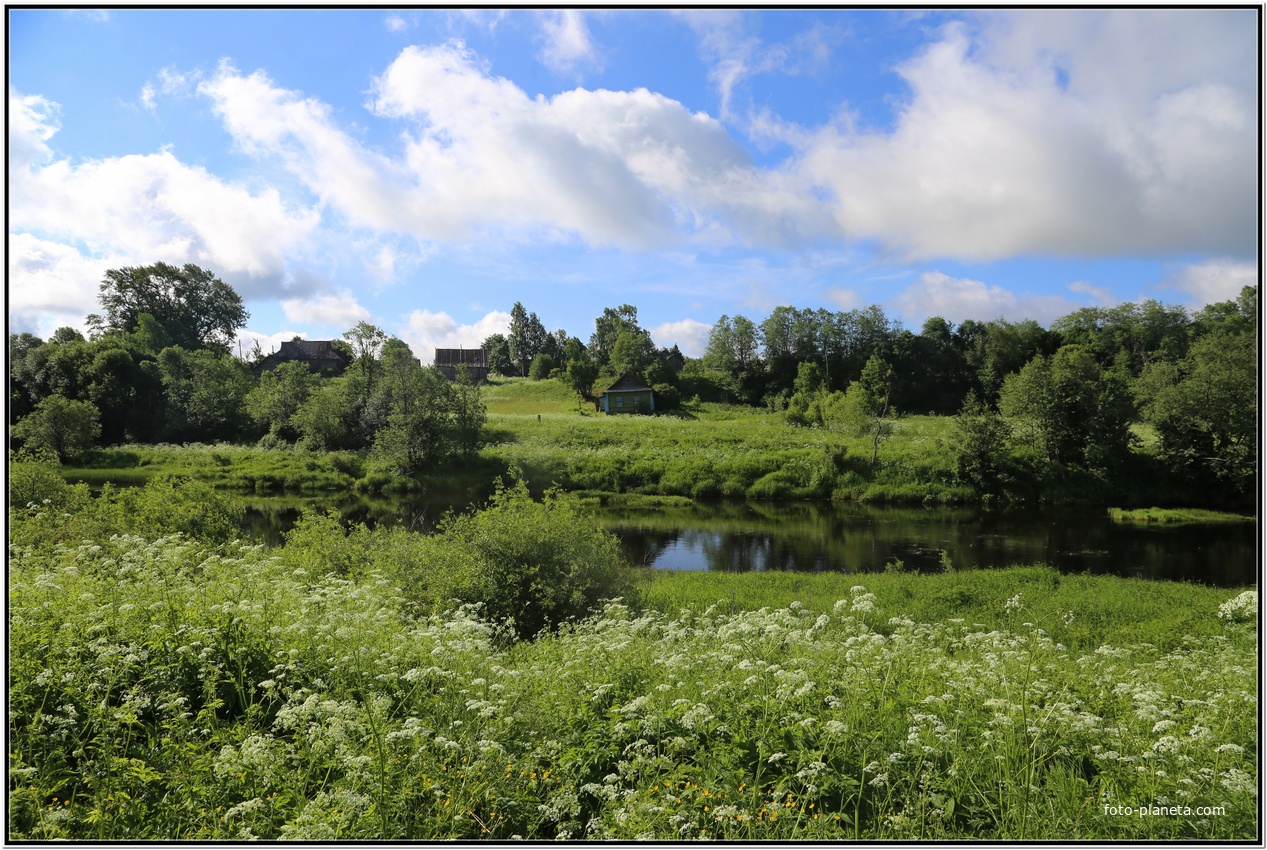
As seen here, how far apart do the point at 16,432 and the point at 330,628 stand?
13.2m

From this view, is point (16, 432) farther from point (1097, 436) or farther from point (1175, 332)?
point (1175, 332)

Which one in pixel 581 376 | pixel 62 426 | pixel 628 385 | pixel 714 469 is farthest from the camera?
pixel 581 376

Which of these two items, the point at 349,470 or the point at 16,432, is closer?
the point at 16,432

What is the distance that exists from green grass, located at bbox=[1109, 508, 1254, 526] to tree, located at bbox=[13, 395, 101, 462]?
1331 inches

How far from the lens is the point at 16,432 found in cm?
1326

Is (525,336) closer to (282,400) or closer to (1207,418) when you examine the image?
(282,400)

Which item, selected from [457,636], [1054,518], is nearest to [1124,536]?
[1054,518]

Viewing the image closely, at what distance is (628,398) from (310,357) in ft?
72.6

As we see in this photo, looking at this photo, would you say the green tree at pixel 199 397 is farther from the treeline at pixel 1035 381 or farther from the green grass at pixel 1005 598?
the treeline at pixel 1035 381

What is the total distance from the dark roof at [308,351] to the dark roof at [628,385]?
18384 millimetres

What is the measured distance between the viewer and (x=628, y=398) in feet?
155

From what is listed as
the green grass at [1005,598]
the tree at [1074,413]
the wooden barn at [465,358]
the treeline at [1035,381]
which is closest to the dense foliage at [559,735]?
the green grass at [1005,598]

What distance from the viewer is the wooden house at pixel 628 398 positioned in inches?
1837

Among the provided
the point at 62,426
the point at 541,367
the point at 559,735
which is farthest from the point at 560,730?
the point at 541,367
